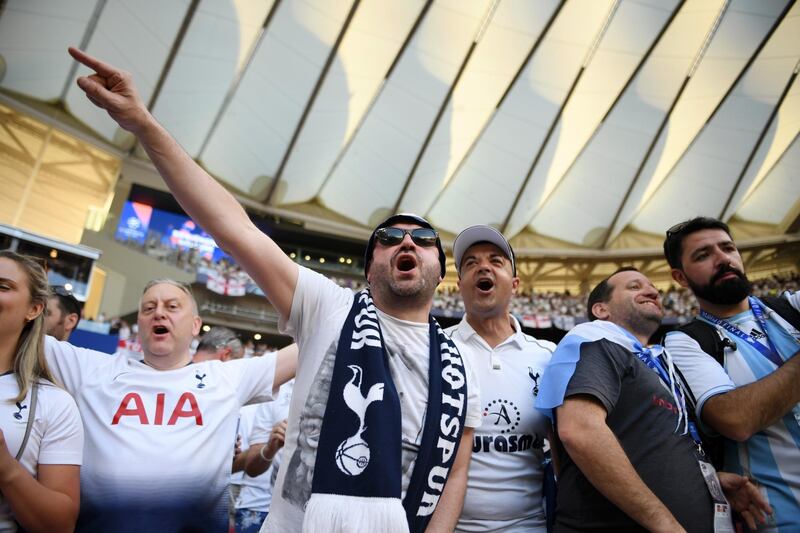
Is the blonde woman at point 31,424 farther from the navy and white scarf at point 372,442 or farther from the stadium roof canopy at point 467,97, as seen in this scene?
the stadium roof canopy at point 467,97

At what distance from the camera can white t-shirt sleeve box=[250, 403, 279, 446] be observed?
4.20 meters

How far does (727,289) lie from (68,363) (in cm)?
297

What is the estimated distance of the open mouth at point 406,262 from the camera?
2.04 metres

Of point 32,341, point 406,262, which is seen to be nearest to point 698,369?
point 406,262

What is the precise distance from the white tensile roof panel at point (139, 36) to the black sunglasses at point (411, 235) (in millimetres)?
18725

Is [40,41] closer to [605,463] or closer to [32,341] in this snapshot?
[32,341]

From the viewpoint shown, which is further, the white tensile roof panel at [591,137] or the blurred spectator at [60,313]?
the white tensile roof panel at [591,137]

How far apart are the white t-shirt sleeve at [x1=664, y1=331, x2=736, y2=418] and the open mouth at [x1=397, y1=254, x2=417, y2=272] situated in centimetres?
127

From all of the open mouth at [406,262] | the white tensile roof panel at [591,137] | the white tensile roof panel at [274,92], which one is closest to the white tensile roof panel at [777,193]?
the white tensile roof panel at [591,137]

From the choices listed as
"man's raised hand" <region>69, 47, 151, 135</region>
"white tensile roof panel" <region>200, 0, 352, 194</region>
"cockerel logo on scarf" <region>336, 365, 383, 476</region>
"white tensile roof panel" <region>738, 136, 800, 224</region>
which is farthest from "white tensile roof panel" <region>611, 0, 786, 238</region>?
"man's raised hand" <region>69, 47, 151, 135</region>

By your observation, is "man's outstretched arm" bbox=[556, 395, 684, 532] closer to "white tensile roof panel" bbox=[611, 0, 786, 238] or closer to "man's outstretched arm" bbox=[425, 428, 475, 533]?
"man's outstretched arm" bbox=[425, 428, 475, 533]

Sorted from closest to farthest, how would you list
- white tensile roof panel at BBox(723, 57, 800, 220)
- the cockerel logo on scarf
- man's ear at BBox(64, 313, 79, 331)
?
1. the cockerel logo on scarf
2. man's ear at BBox(64, 313, 79, 331)
3. white tensile roof panel at BBox(723, 57, 800, 220)

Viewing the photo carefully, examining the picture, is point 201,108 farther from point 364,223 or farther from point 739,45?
point 739,45

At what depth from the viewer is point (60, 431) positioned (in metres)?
1.93
